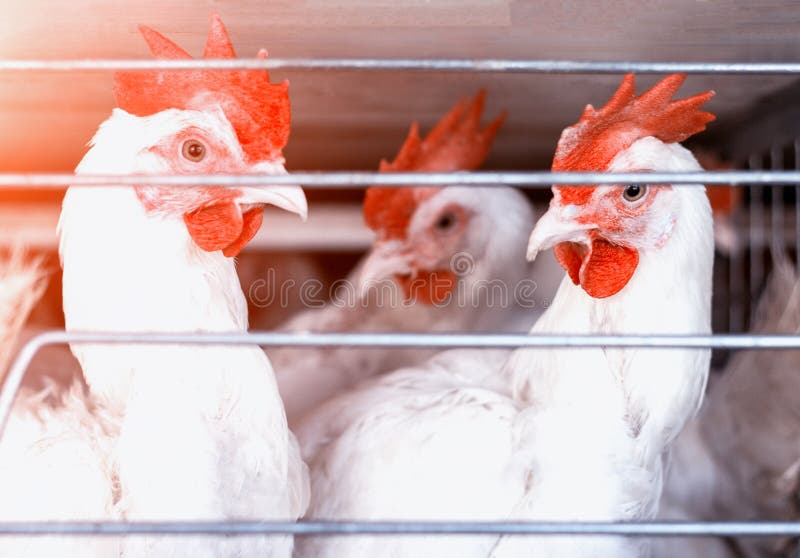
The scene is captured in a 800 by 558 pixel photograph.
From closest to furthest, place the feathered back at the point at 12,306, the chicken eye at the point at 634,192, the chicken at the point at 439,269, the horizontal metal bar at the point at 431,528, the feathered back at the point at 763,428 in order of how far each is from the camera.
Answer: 1. the horizontal metal bar at the point at 431,528
2. the chicken eye at the point at 634,192
3. the feathered back at the point at 12,306
4. the feathered back at the point at 763,428
5. the chicken at the point at 439,269

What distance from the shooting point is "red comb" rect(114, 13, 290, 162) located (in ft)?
4.03

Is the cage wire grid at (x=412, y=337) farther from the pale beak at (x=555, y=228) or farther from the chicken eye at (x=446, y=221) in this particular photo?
the chicken eye at (x=446, y=221)

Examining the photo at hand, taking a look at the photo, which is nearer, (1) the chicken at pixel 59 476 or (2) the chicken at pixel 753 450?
(1) the chicken at pixel 59 476

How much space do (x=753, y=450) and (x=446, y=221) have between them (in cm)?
103

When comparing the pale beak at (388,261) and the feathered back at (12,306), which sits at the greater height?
the pale beak at (388,261)

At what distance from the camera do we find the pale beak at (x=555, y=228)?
1.32 metres

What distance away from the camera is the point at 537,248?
51.9 inches

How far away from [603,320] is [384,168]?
0.83m

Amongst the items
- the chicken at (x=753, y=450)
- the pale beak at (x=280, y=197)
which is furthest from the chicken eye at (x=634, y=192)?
the chicken at (x=753, y=450)

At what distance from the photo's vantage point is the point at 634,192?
1.35 metres

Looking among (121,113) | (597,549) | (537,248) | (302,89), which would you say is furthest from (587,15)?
(597,549)

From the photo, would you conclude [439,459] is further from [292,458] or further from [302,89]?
[302,89]

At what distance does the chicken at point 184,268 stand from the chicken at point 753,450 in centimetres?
122

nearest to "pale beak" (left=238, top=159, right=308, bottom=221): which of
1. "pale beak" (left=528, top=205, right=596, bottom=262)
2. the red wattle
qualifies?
"pale beak" (left=528, top=205, right=596, bottom=262)
